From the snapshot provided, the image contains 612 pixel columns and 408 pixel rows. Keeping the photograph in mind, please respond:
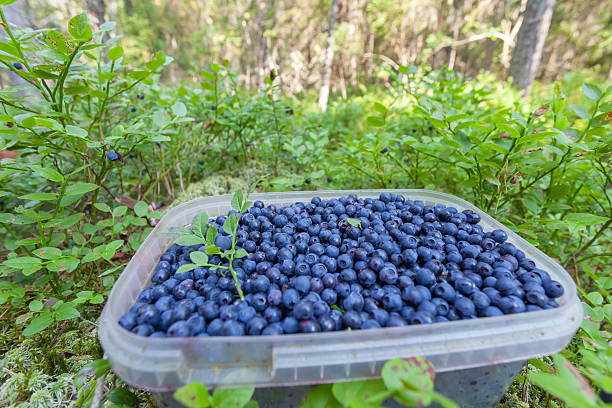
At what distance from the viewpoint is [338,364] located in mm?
628

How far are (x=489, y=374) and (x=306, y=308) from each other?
483mm

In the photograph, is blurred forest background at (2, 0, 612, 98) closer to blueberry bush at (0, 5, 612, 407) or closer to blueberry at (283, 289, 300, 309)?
blueberry bush at (0, 5, 612, 407)

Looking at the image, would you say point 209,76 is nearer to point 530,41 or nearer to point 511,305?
point 511,305

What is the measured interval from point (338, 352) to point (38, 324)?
878mm

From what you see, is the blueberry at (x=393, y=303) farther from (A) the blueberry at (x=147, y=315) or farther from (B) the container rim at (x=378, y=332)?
(A) the blueberry at (x=147, y=315)

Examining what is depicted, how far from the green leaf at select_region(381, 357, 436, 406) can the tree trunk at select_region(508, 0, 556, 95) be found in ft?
13.2

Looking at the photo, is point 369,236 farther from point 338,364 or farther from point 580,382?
point 580,382

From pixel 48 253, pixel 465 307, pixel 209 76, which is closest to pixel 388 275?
pixel 465 307

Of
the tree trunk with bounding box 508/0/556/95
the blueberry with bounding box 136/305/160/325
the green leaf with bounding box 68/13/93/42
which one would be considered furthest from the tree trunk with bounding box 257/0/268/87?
the blueberry with bounding box 136/305/160/325

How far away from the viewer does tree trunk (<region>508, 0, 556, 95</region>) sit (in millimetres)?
3082

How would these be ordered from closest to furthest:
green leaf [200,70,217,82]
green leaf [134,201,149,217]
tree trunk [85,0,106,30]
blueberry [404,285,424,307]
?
1. blueberry [404,285,424,307]
2. green leaf [134,201,149,217]
3. green leaf [200,70,217,82]
4. tree trunk [85,0,106,30]

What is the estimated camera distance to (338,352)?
2.09 feet

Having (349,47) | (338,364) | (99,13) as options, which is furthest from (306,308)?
(349,47)

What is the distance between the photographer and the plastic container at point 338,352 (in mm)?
625
